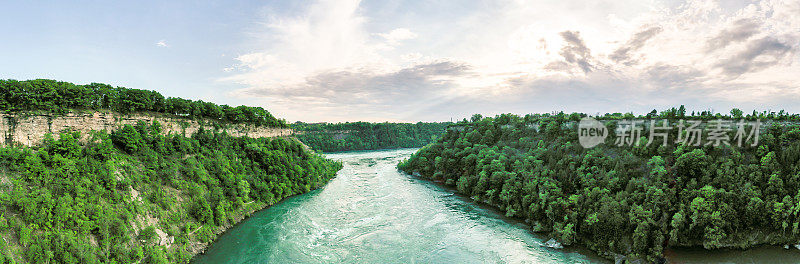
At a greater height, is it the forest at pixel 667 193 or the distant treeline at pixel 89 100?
the distant treeline at pixel 89 100

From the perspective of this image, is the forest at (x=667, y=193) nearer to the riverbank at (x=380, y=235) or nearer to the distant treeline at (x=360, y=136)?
the riverbank at (x=380, y=235)

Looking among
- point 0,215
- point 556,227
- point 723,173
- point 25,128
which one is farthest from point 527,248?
point 25,128

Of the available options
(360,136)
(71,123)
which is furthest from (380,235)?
(360,136)

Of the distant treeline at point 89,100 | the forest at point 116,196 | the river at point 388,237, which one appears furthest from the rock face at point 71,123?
the river at point 388,237

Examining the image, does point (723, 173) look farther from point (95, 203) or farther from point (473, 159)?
point (95, 203)

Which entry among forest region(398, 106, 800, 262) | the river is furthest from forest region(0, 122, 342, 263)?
forest region(398, 106, 800, 262)

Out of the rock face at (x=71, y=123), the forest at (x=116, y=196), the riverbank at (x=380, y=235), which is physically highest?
the rock face at (x=71, y=123)

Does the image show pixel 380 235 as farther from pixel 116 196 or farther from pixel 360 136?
pixel 360 136
